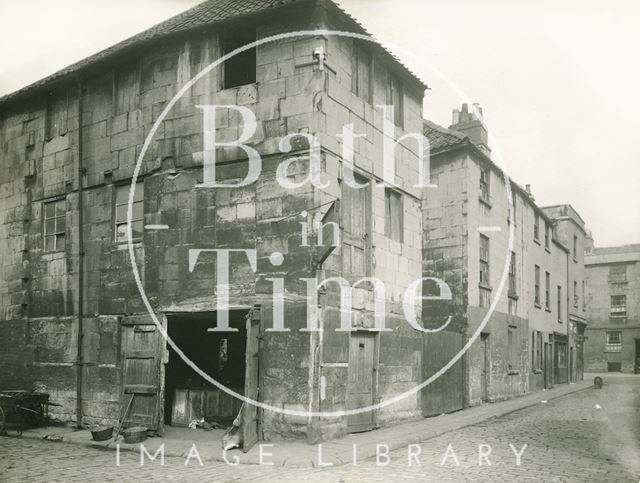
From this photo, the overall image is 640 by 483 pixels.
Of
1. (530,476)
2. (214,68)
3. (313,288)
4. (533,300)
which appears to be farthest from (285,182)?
(533,300)

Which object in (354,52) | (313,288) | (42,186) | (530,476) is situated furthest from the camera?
(42,186)

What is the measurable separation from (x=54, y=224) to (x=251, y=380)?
7.31 metres

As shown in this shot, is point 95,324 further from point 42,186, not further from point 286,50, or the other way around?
point 286,50

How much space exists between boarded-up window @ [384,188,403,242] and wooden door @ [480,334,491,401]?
7362 mm

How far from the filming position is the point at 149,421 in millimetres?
12219

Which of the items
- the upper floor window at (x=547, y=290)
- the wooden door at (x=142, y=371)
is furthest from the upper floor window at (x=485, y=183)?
the wooden door at (x=142, y=371)

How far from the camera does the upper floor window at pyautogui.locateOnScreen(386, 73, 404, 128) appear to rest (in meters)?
14.7

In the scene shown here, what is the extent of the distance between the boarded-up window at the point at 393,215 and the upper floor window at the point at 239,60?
409 cm

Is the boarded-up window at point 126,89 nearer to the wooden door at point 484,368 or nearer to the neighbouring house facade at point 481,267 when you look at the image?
the neighbouring house facade at point 481,267

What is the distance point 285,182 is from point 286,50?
2591 mm

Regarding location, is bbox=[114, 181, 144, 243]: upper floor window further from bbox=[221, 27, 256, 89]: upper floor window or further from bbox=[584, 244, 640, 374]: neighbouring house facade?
bbox=[584, 244, 640, 374]: neighbouring house facade

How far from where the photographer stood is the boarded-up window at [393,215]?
1439cm

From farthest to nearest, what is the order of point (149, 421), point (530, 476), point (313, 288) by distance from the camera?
point (149, 421), point (313, 288), point (530, 476)

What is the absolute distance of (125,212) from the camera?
45.3ft
